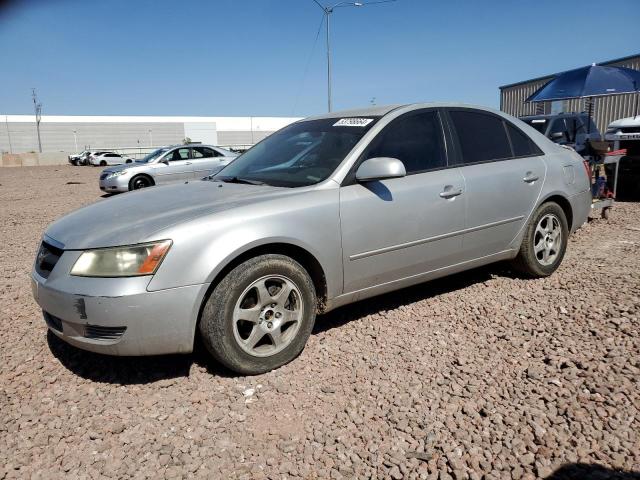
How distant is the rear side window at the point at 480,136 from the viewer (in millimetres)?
4215

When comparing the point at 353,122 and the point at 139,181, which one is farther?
the point at 139,181

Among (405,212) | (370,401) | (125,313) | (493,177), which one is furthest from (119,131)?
(370,401)

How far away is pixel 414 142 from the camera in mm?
3939

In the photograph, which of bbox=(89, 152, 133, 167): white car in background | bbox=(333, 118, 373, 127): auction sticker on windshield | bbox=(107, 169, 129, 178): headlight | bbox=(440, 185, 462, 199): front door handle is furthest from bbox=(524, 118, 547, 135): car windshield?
bbox=(89, 152, 133, 167): white car in background

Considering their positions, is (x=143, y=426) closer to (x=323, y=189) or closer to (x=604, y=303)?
(x=323, y=189)

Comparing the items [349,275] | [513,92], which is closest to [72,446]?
[349,275]

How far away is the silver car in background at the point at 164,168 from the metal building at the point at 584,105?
38.8 ft

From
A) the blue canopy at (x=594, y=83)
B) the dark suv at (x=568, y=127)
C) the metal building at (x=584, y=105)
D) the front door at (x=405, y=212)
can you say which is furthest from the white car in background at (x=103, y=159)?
the front door at (x=405, y=212)

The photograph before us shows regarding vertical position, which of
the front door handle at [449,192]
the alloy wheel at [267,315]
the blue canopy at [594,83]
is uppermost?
the blue canopy at [594,83]

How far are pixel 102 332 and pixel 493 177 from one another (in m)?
3.13

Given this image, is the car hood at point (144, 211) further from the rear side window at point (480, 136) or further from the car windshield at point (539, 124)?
the car windshield at point (539, 124)

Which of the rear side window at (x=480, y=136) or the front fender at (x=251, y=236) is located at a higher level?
the rear side window at (x=480, y=136)

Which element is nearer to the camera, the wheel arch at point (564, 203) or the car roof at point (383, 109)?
the car roof at point (383, 109)

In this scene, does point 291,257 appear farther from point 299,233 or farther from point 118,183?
point 118,183
